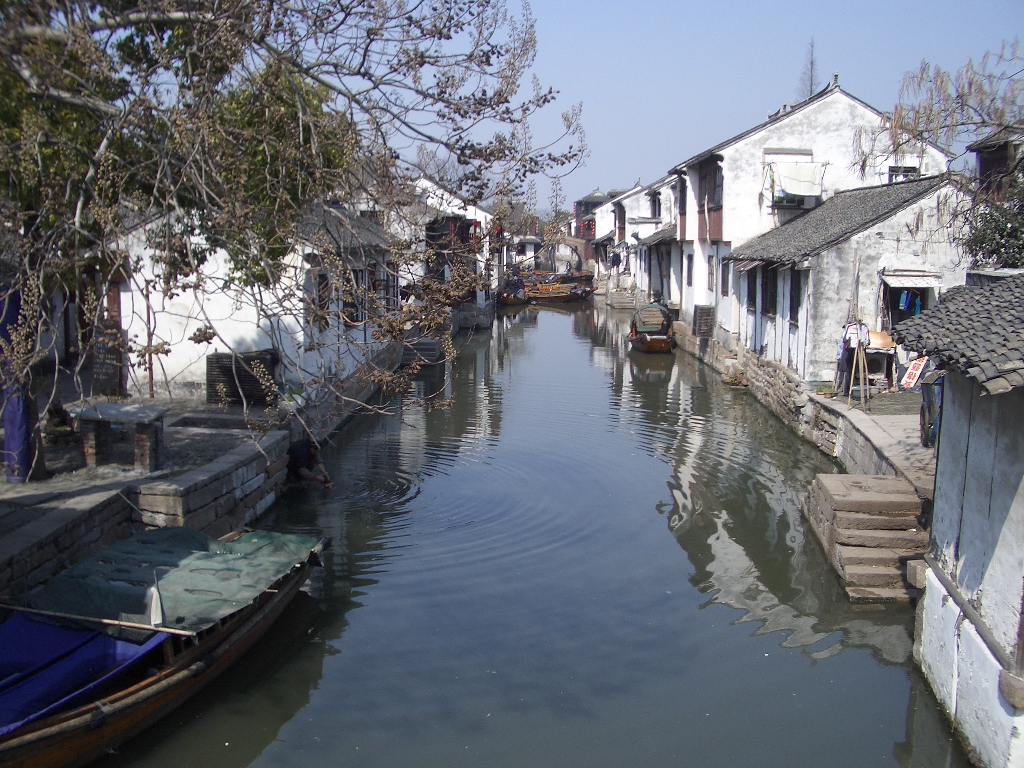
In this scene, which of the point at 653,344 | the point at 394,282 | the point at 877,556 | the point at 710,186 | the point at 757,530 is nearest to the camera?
the point at 877,556

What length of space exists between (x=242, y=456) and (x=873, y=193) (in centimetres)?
1576

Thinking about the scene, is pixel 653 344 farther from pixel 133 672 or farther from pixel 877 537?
pixel 133 672

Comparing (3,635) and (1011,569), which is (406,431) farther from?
(1011,569)

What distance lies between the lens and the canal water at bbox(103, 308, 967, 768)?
696cm

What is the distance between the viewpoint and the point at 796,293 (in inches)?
733

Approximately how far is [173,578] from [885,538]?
23.7 ft

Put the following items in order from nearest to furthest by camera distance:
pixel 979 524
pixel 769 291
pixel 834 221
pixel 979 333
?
1. pixel 979 333
2. pixel 979 524
3. pixel 834 221
4. pixel 769 291

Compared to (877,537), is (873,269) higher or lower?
higher

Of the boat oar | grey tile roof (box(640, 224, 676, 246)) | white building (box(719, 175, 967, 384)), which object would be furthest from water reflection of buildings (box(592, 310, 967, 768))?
grey tile roof (box(640, 224, 676, 246))

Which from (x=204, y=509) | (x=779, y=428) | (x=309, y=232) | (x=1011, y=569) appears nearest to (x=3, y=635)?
(x=204, y=509)

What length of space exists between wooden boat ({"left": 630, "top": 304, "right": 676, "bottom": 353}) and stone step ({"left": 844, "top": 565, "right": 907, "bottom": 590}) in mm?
19057

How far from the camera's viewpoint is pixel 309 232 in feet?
37.9

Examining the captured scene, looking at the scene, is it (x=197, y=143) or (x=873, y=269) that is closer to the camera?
(x=197, y=143)

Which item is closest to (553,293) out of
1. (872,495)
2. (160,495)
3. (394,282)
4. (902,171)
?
(902,171)
